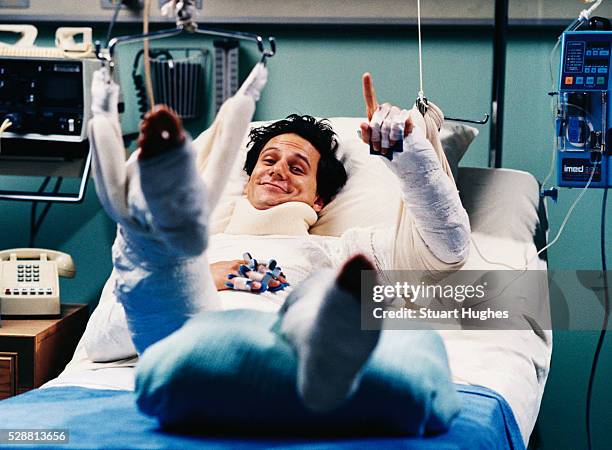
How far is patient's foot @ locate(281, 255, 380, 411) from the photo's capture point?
93 cm

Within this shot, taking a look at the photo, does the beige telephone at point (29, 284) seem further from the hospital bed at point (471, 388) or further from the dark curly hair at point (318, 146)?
the dark curly hair at point (318, 146)

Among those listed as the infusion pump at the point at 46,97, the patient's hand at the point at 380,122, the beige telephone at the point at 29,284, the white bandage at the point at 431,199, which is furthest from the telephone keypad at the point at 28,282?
the patient's hand at the point at 380,122

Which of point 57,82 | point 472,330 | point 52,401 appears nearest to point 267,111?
point 57,82

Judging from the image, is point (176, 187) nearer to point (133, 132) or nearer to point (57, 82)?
point (57, 82)

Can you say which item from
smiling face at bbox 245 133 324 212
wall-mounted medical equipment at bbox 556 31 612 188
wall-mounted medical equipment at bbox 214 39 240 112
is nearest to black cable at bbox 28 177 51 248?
wall-mounted medical equipment at bbox 214 39 240 112

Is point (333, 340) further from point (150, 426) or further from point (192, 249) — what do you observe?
point (150, 426)

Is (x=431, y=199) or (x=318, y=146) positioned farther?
(x=318, y=146)

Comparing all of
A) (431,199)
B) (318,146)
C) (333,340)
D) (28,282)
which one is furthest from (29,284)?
(333,340)

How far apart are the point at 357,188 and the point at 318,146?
0.17 meters

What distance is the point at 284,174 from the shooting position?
6.24ft

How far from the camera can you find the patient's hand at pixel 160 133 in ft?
2.97

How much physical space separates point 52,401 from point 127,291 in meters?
0.46

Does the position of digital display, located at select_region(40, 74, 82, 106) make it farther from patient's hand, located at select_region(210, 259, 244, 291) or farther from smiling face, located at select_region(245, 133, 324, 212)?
patient's hand, located at select_region(210, 259, 244, 291)

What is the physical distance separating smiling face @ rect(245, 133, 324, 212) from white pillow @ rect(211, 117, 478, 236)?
98 millimetres
